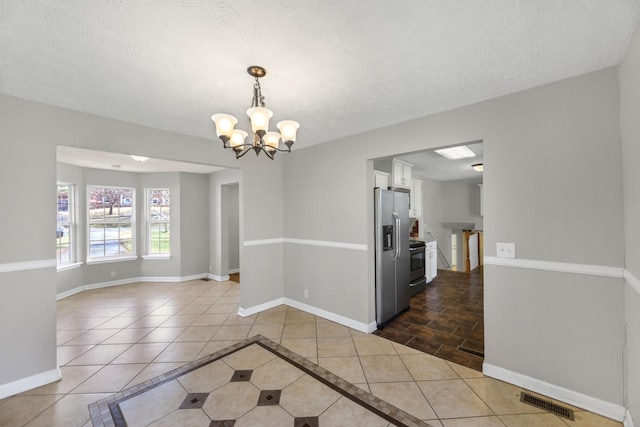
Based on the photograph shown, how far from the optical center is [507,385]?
2197mm

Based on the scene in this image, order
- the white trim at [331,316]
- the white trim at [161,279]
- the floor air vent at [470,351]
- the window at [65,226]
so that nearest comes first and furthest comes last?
the floor air vent at [470,351]
the white trim at [331,316]
the window at [65,226]
the white trim at [161,279]

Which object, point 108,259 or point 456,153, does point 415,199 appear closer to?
point 456,153

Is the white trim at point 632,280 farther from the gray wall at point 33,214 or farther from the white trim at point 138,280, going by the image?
the white trim at point 138,280

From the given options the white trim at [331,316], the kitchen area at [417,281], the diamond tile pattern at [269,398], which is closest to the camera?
the diamond tile pattern at [269,398]

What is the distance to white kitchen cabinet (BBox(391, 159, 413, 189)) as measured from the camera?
4.45 m

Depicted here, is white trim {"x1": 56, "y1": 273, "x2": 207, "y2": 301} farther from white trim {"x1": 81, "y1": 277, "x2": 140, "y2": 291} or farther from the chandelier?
the chandelier

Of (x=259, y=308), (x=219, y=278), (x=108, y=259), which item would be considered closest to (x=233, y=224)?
(x=219, y=278)

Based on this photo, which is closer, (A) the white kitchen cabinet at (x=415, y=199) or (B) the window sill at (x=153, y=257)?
(A) the white kitchen cabinet at (x=415, y=199)

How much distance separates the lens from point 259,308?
3906 mm

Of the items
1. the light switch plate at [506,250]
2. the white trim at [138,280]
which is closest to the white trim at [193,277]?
the white trim at [138,280]

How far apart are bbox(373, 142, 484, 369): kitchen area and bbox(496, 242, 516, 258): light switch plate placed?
3.79ft

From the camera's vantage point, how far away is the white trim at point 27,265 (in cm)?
213

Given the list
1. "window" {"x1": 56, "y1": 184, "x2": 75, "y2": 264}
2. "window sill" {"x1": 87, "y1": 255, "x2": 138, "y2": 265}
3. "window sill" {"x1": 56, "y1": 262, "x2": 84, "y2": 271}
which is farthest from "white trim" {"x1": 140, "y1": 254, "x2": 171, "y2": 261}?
"window" {"x1": 56, "y1": 184, "x2": 75, "y2": 264}

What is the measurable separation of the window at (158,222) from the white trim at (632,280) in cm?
693
